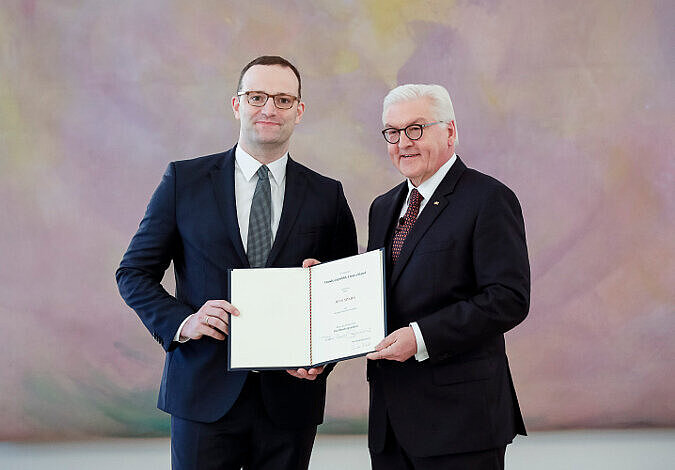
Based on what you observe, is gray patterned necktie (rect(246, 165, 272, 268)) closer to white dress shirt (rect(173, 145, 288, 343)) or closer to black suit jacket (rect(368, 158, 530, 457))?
white dress shirt (rect(173, 145, 288, 343))

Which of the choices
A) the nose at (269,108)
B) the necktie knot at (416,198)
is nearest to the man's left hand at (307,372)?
the necktie knot at (416,198)

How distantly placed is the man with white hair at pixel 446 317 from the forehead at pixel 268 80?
41 cm

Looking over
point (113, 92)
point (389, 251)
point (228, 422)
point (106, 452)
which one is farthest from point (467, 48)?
point (106, 452)

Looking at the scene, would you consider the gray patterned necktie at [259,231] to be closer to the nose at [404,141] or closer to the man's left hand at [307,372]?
the man's left hand at [307,372]

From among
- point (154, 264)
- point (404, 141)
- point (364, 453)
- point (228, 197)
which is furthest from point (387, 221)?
point (364, 453)

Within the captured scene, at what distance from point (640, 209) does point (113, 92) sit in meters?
3.20

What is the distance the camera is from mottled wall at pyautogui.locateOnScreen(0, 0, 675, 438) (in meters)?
4.15

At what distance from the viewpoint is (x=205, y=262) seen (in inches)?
85.2

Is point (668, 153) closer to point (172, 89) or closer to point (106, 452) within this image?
point (172, 89)

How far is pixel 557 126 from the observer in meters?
4.18

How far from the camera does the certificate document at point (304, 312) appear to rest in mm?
1963

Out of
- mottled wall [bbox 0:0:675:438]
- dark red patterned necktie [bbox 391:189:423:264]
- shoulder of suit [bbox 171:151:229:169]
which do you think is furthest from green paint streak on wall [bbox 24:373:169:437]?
dark red patterned necktie [bbox 391:189:423:264]

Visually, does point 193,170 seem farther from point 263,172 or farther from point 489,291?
point 489,291

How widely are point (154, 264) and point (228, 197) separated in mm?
318
